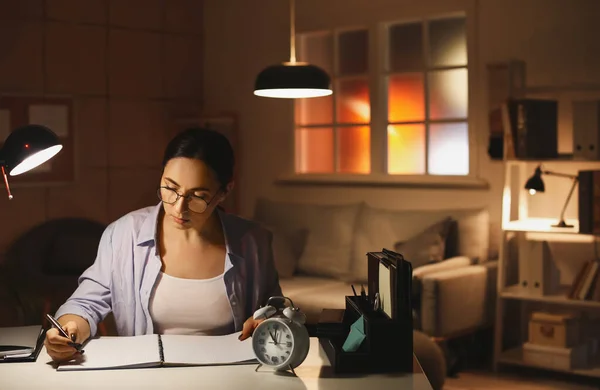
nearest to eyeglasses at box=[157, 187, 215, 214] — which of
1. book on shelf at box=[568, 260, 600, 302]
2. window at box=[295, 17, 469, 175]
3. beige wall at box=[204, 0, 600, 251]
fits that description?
book on shelf at box=[568, 260, 600, 302]

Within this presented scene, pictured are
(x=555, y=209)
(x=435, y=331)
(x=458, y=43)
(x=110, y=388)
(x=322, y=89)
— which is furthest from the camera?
(x=458, y=43)

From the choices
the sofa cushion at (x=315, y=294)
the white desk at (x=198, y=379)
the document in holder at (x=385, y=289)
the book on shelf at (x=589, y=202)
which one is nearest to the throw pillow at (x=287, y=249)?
the sofa cushion at (x=315, y=294)

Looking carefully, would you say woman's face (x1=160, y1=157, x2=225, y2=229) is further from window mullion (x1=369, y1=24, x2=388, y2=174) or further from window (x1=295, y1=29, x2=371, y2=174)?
window (x1=295, y1=29, x2=371, y2=174)

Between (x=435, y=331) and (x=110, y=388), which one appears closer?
(x=110, y=388)

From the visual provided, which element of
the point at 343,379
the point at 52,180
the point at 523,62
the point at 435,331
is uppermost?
the point at 523,62

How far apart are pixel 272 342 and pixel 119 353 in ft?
1.58

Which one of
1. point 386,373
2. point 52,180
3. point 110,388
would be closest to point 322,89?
point 386,373

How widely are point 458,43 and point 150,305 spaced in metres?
3.81

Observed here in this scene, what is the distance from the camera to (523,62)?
18.8 ft

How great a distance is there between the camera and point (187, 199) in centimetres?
288

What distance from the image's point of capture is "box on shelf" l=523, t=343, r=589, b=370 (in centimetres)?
518

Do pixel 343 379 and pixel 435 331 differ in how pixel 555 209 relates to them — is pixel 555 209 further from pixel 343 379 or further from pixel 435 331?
pixel 343 379

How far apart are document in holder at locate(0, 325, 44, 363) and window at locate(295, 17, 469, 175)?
390cm

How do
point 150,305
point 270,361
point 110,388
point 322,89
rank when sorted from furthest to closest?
point 322,89 < point 150,305 < point 270,361 < point 110,388
